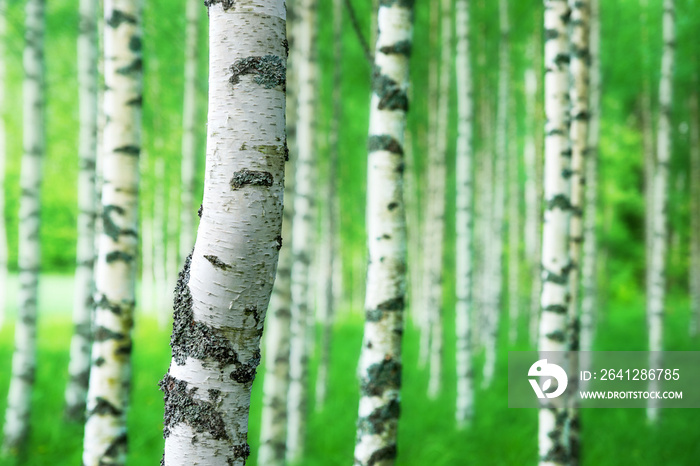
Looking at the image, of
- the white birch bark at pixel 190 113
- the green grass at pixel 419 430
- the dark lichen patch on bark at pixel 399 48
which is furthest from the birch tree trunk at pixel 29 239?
the dark lichen patch on bark at pixel 399 48

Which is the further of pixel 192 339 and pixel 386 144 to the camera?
pixel 386 144

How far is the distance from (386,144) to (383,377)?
1265 mm

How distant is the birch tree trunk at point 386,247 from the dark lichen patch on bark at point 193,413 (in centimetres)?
146

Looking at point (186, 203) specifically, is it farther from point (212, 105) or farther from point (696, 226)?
point (696, 226)

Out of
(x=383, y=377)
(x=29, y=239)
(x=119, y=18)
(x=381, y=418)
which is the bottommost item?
(x=381, y=418)

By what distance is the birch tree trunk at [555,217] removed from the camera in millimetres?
3518

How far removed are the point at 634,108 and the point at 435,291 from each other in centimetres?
1595

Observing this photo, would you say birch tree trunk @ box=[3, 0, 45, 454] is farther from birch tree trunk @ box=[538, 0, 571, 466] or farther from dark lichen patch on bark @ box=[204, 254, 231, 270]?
birch tree trunk @ box=[538, 0, 571, 466]

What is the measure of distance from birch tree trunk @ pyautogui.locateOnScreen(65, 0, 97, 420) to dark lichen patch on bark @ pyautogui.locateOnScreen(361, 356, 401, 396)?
384 cm

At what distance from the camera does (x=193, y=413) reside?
1300mm

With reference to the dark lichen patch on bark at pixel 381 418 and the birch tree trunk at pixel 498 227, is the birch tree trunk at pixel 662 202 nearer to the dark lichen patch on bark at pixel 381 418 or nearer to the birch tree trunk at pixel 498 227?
the birch tree trunk at pixel 498 227

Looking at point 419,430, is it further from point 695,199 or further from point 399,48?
point 695,199

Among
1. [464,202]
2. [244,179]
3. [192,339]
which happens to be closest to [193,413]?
[192,339]

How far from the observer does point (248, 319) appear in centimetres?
133
